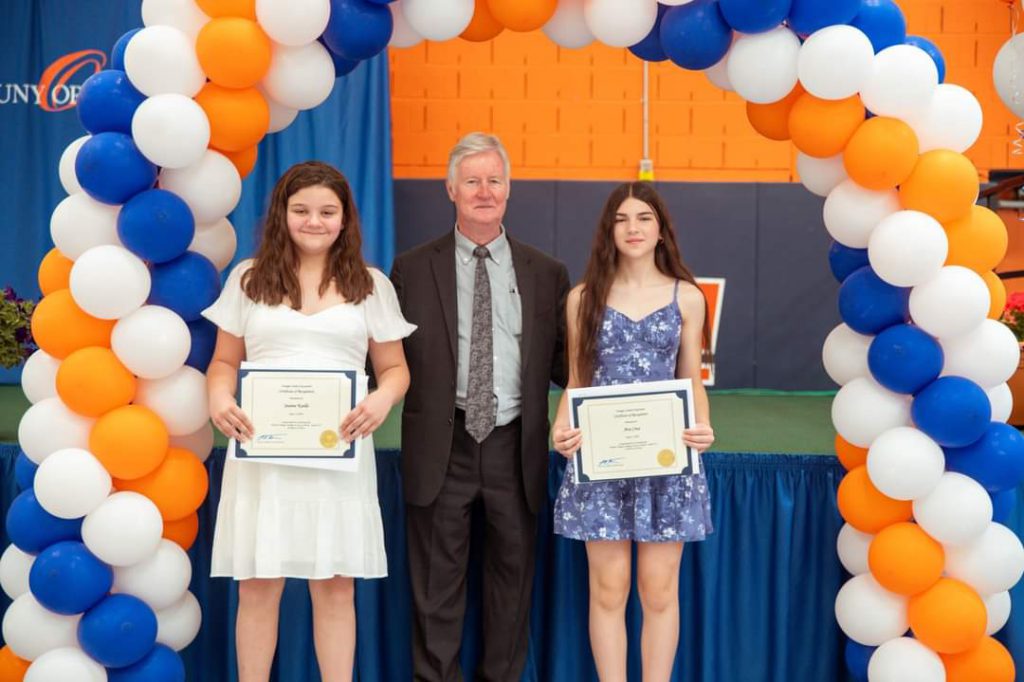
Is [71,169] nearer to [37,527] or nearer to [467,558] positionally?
[37,527]

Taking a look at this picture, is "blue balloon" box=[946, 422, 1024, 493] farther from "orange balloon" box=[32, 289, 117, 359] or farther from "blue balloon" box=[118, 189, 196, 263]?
"orange balloon" box=[32, 289, 117, 359]

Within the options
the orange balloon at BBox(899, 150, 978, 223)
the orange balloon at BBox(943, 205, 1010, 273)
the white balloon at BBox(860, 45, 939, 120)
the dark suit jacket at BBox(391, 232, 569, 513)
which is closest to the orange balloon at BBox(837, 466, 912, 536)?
the orange balloon at BBox(943, 205, 1010, 273)

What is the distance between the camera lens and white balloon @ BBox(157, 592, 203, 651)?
275cm

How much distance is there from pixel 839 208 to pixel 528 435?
101cm

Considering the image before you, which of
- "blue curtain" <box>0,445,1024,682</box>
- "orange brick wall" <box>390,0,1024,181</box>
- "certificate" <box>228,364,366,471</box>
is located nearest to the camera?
"certificate" <box>228,364,366,471</box>

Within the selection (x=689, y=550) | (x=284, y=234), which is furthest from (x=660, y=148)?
(x=284, y=234)

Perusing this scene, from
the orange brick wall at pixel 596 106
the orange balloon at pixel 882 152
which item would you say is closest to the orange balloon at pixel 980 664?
the orange balloon at pixel 882 152

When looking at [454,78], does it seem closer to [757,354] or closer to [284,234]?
[757,354]

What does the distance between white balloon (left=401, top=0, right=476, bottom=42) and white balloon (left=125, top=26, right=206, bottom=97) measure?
1.81ft

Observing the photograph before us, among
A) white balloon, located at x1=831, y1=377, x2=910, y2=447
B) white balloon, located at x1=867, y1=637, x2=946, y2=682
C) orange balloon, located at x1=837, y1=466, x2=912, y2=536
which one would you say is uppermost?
white balloon, located at x1=831, y1=377, x2=910, y2=447

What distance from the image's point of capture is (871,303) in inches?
103

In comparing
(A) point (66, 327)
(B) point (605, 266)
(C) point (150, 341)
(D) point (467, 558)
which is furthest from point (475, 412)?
(A) point (66, 327)

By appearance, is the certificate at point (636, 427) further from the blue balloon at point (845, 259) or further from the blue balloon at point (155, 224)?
the blue balloon at point (155, 224)

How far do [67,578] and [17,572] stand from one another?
9.6 inches
